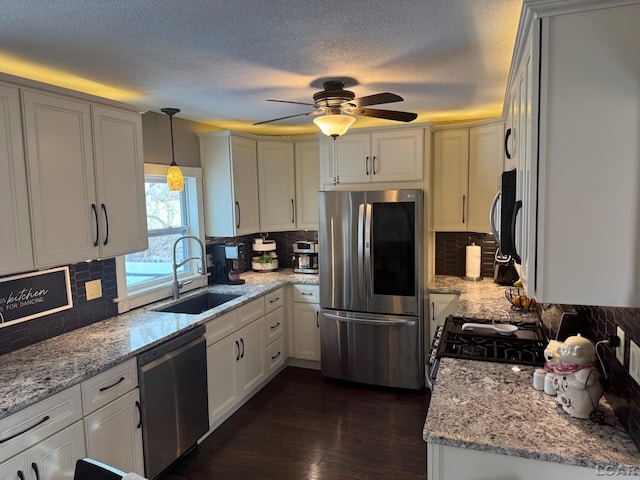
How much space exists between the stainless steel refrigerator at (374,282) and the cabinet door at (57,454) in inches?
88.1

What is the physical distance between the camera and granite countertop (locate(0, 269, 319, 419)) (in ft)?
6.06

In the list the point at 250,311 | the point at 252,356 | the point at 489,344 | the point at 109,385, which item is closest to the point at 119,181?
the point at 109,385

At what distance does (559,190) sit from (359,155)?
262 cm

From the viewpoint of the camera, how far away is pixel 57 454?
6.23 feet

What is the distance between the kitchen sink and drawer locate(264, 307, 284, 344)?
1.33 feet

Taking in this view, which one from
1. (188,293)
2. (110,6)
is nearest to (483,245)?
(188,293)

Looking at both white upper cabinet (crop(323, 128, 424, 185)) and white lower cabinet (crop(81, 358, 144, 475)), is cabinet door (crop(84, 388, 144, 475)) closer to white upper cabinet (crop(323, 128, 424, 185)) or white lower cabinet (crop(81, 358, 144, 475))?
white lower cabinet (crop(81, 358, 144, 475))

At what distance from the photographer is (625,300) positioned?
128cm

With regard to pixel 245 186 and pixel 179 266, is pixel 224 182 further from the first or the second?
pixel 179 266

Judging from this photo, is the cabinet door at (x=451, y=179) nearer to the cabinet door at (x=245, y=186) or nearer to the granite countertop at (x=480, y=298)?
the granite countertop at (x=480, y=298)

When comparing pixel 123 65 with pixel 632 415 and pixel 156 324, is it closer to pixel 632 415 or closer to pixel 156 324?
pixel 156 324

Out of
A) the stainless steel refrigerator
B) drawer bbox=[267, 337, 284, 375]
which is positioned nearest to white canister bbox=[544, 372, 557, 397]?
the stainless steel refrigerator

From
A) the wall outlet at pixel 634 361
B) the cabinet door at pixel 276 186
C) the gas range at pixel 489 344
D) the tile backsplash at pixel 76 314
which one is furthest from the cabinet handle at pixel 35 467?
the cabinet door at pixel 276 186

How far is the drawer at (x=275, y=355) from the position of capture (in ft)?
12.7
